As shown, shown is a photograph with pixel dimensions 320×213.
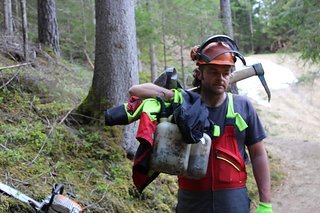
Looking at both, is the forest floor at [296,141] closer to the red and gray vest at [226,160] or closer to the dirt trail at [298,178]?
the dirt trail at [298,178]

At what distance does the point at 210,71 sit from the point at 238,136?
49 centimetres

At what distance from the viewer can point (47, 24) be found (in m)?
11.4

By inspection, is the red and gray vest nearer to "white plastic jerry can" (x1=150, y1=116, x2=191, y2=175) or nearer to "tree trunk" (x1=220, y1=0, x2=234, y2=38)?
"white plastic jerry can" (x1=150, y1=116, x2=191, y2=175)

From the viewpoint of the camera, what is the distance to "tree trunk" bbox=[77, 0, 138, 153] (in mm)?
Result: 5902

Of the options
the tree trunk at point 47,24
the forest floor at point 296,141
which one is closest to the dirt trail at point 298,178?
the forest floor at point 296,141

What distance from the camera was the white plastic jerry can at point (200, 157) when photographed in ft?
8.52

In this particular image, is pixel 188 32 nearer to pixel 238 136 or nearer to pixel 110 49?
pixel 110 49

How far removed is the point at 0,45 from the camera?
8.74m

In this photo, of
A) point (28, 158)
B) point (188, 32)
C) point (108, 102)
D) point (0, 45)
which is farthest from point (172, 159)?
point (188, 32)

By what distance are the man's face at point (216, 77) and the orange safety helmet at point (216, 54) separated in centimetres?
4

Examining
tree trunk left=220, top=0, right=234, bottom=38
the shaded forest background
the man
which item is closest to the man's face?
the man

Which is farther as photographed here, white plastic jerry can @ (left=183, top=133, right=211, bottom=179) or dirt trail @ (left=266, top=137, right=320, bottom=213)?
dirt trail @ (left=266, top=137, right=320, bottom=213)

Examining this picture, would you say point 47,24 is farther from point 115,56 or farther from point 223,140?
point 223,140

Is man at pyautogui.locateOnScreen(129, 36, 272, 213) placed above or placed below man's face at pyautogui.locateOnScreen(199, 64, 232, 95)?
below
